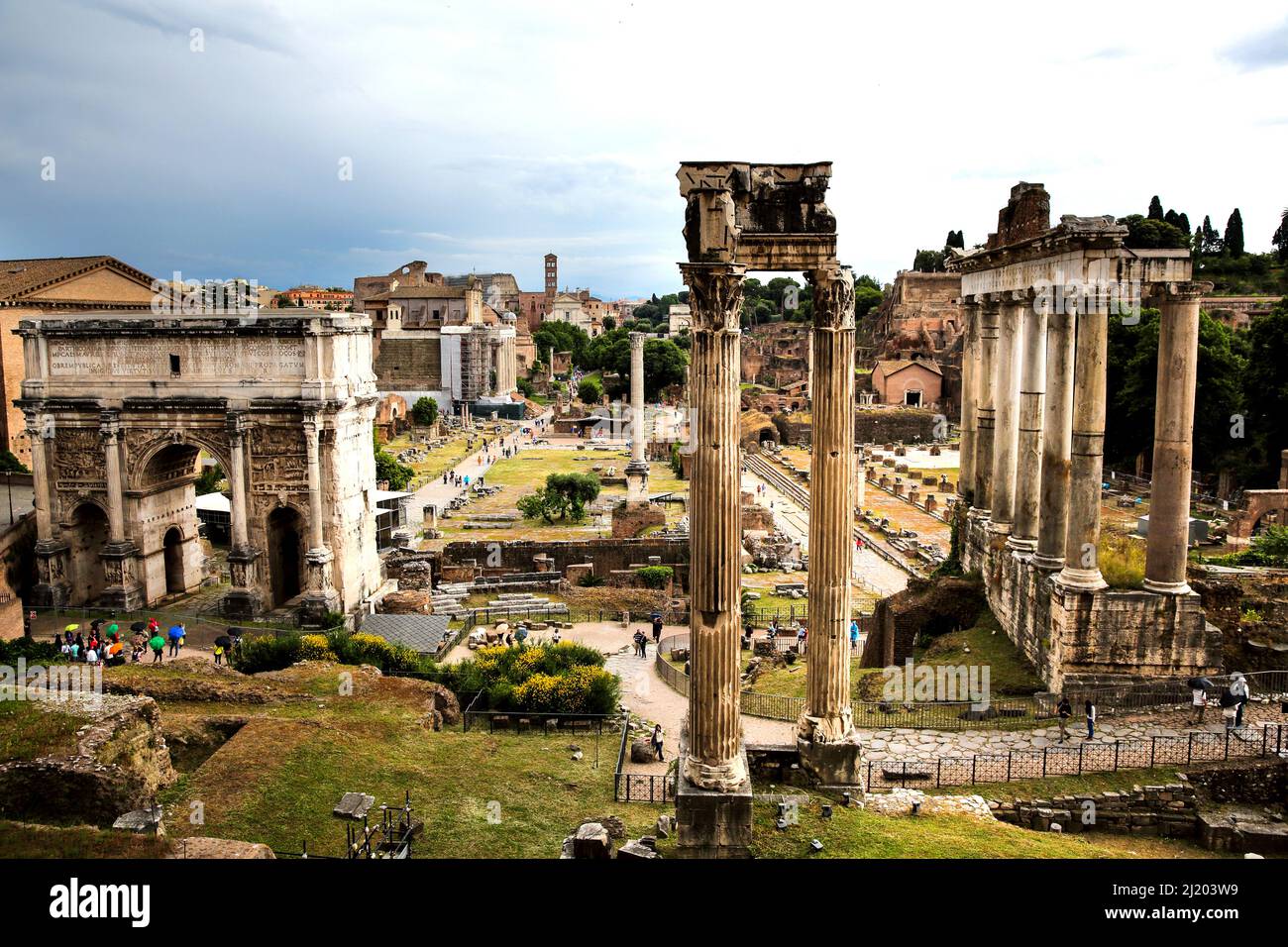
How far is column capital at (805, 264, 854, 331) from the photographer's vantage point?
10625 millimetres

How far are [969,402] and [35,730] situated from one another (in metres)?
17.9

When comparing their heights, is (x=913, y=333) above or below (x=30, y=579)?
above

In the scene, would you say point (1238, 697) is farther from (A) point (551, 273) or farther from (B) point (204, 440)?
(A) point (551, 273)

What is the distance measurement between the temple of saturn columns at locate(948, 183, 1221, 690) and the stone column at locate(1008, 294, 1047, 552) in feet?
0.11

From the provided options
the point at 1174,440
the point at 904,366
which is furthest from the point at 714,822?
the point at 904,366

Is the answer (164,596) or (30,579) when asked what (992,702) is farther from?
(30,579)

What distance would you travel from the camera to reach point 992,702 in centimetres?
1581

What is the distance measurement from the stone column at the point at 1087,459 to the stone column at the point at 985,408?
4.23 meters

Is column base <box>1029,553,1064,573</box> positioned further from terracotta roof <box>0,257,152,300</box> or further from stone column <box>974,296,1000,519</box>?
terracotta roof <box>0,257,152,300</box>

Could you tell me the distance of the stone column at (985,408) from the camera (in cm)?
2028

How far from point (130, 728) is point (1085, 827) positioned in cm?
1225

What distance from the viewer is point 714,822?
9383 mm

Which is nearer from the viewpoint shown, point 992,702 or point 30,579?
point 992,702
